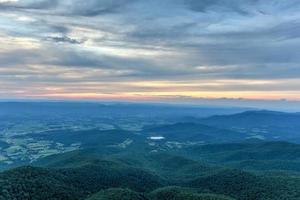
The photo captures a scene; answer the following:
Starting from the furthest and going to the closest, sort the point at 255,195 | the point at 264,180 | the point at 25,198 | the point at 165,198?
the point at 264,180, the point at 255,195, the point at 165,198, the point at 25,198

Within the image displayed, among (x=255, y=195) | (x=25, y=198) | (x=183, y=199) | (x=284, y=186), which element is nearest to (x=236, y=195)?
(x=255, y=195)

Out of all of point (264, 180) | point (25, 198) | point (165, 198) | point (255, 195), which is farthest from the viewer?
point (264, 180)

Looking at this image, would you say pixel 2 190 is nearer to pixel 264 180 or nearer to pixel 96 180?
pixel 96 180

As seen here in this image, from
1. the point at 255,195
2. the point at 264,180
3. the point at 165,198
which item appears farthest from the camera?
the point at 264,180

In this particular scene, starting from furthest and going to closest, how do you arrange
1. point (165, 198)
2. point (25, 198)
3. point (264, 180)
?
1. point (264, 180)
2. point (165, 198)
3. point (25, 198)

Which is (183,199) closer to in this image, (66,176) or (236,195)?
(236,195)

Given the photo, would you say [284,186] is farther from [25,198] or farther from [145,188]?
[25,198]

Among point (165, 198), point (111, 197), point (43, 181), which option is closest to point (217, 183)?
point (165, 198)

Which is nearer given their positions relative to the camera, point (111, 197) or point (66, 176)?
point (111, 197)
